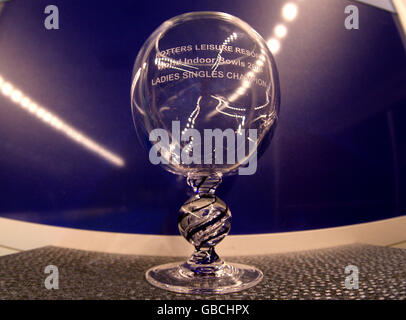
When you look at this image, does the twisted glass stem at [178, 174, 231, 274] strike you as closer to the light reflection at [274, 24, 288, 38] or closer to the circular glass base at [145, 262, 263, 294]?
the circular glass base at [145, 262, 263, 294]

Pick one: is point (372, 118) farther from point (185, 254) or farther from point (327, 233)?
point (185, 254)

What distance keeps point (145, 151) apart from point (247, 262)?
357 millimetres

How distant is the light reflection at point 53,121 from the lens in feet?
2.50

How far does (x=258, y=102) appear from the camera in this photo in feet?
1.60

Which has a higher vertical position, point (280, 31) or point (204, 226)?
point (280, 31)

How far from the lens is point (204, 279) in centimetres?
44

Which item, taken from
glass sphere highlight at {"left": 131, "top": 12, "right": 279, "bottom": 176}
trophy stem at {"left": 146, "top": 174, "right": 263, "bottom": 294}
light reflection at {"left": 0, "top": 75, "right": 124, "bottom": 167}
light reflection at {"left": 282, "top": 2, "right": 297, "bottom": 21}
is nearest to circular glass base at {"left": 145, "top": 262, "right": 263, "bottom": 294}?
trophy stem at {"left": 146, "top": 174, "right": 263, "bottom": 294}

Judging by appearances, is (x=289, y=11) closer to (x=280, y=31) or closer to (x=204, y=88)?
(x=280, y=31)

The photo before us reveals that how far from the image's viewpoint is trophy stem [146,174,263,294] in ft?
1.48

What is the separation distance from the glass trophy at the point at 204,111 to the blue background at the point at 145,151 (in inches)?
9.4

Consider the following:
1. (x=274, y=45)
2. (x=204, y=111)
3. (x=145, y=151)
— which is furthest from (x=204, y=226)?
(x=274, y=45)

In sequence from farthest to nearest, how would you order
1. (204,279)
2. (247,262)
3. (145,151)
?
(145,151)
(247,262)
(204,279)

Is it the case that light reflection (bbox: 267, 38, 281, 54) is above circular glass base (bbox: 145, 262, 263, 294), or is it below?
above

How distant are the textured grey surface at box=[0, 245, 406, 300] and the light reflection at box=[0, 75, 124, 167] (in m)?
0.24
